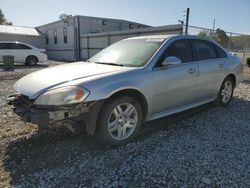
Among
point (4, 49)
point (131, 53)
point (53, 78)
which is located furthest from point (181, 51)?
point (4, 49)

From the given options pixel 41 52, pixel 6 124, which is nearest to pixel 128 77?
pixel 6 124

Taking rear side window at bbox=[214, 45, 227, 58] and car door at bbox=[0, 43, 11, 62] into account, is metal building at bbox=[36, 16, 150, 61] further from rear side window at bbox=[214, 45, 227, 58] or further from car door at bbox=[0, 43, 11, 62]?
rear side window at bbox=[214, 45, 227, 58]

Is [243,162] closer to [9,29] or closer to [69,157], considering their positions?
[69,157]

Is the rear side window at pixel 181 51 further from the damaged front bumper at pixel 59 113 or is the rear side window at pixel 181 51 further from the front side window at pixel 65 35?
the front side window at pixel 65 35

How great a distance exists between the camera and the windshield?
3.96m

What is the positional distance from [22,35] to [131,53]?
1125 inches

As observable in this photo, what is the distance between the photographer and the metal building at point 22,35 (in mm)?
27984

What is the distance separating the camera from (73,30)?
79.6ft

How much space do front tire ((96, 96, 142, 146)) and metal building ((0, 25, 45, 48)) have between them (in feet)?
93.9

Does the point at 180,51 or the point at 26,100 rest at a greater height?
the point at 180,51

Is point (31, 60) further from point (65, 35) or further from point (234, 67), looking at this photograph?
point (234, 67)

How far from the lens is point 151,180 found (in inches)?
110

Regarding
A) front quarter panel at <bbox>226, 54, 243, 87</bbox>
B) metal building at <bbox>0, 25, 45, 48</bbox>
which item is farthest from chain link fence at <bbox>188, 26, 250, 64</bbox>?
metal building at <bbox>0, 25, 45, 48</bbox>

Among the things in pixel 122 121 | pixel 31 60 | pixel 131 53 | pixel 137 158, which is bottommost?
pixel 137 158
